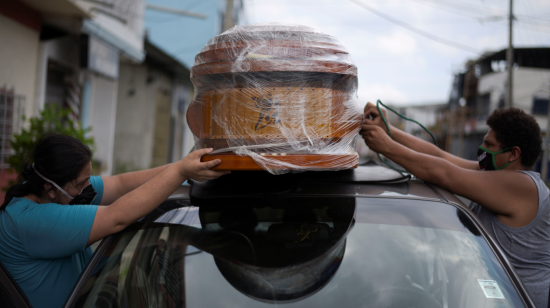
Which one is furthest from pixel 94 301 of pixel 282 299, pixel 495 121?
pixel 495 121

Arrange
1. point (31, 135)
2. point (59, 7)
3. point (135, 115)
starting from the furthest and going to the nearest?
point (135, 115) → point (59, 7) → point (31, 135)

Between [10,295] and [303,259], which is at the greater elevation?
[303,259]

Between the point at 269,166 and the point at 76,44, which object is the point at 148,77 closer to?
the point at 76,44

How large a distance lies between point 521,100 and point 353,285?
29.7m

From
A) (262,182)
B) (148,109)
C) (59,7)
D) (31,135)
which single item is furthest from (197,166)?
(148,109)

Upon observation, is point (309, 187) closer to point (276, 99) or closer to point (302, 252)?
point (302, 252)

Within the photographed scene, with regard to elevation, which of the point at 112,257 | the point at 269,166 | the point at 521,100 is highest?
the point at 521,100

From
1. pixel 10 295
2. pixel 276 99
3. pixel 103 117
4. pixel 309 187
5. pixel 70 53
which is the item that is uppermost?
pixel 70 53

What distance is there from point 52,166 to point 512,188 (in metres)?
2.00

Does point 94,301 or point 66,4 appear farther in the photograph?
point 66,4

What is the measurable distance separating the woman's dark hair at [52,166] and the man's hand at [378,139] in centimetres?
138

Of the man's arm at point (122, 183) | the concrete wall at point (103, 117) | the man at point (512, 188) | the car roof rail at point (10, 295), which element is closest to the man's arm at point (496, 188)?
the man at point (512, 188)

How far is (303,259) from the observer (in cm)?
168

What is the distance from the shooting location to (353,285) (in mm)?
1602
